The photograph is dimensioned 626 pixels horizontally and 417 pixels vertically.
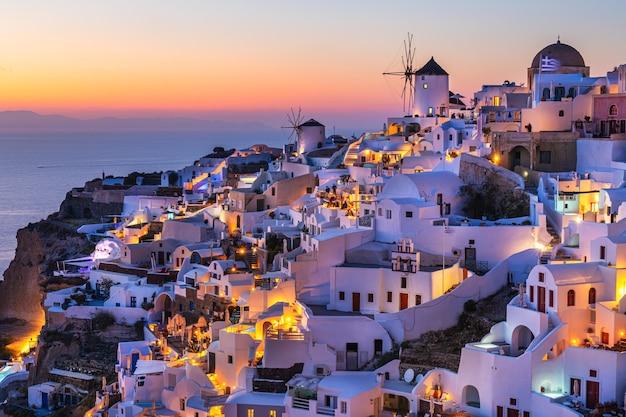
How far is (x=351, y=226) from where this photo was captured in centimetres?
2850

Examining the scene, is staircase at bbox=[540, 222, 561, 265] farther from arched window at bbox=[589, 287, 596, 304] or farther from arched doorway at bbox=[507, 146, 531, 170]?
arched doorway at bbox=[507, 146, 531, 170]

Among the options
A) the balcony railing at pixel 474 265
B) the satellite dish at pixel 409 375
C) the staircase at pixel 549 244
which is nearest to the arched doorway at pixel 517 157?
the staircase at pixel 549 244

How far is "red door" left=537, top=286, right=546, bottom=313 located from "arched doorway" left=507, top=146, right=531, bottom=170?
29.4ft

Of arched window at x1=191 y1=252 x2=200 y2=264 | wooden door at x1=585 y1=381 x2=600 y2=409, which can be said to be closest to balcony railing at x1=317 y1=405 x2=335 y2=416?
wooden door at x1=585 y1=381 x2=600 y2=409

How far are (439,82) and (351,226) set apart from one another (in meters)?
13.4

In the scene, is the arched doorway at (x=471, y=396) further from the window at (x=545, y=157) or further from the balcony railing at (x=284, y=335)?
the window at (x=545, y=157)

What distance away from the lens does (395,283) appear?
83.7ft

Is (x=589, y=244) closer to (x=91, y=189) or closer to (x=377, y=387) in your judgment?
(x=377, y=387)

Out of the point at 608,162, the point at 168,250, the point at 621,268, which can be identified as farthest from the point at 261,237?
the point at 621,268

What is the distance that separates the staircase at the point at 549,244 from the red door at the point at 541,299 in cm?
299

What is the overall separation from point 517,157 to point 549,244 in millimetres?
5032

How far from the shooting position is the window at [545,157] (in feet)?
97.9

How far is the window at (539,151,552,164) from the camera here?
29.8 meters

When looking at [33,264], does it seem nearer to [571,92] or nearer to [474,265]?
[571,92]
